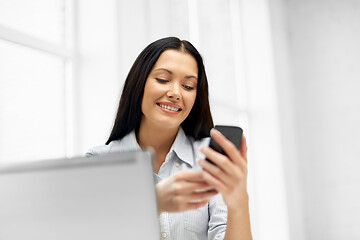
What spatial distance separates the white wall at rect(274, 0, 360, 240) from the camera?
388cm

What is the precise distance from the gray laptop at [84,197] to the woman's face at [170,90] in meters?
0.74

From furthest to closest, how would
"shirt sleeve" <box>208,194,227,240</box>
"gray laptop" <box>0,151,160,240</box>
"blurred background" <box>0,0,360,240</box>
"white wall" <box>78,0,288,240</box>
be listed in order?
"blurred background" <box>0,0,360,240</box> → "white wall" <box>78,0,288,240</box> → "shirt sleeve" <box>208,194,227,240</box> → "gray laptop" <box>0,151,160,240</box>

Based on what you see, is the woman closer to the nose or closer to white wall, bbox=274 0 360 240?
the nose

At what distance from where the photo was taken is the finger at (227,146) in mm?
576

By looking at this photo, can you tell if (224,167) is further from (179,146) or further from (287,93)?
(287,93)

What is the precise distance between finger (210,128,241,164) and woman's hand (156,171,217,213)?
0.05 metres

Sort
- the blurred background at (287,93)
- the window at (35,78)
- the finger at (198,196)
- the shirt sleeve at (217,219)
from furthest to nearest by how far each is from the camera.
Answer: the blurred background at (287,93) → the window at (35,78) → the shirt sleeve at (217,219) → the finger at (198,196)

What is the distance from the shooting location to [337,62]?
13.2 ft

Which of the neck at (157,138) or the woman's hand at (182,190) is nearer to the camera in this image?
the woman's hand at (182,190)

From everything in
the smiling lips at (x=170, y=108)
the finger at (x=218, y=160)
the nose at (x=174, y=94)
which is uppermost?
the nose at (x=174, y=94)

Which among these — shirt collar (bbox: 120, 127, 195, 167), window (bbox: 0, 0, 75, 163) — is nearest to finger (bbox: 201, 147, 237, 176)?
shirt collar (bbox: 120, 127, 195, 167)

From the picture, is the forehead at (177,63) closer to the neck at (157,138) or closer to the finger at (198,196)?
Result: the neck at (157,138)

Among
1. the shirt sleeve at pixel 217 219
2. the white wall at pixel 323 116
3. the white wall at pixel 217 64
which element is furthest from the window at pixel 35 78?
the white wall at pixel 323 116

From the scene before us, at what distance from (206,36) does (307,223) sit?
2215 mm
